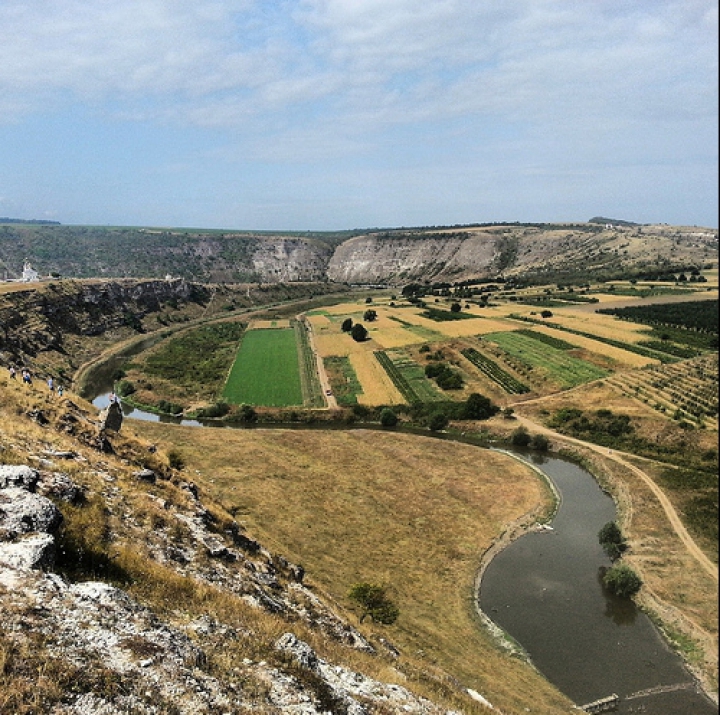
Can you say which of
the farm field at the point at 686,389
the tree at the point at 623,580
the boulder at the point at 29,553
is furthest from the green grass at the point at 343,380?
the boulder at the point at 29,553

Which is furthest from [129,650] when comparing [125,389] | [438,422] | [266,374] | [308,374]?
[266,374]

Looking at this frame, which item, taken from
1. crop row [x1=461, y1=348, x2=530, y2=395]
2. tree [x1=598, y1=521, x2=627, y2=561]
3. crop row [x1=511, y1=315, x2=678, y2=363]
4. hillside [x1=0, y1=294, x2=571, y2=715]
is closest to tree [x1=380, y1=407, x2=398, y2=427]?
crop row [x1=461, y1=348, x2=530, y2=395]

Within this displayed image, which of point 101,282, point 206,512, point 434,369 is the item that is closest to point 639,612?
point 206,512

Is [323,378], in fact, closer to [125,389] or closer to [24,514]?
[125,389]

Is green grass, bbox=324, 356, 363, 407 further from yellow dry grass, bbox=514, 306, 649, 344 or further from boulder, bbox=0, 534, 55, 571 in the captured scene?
boulder, bbox=0, 534, 55, 571

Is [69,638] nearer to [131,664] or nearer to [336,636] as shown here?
[131,664]
